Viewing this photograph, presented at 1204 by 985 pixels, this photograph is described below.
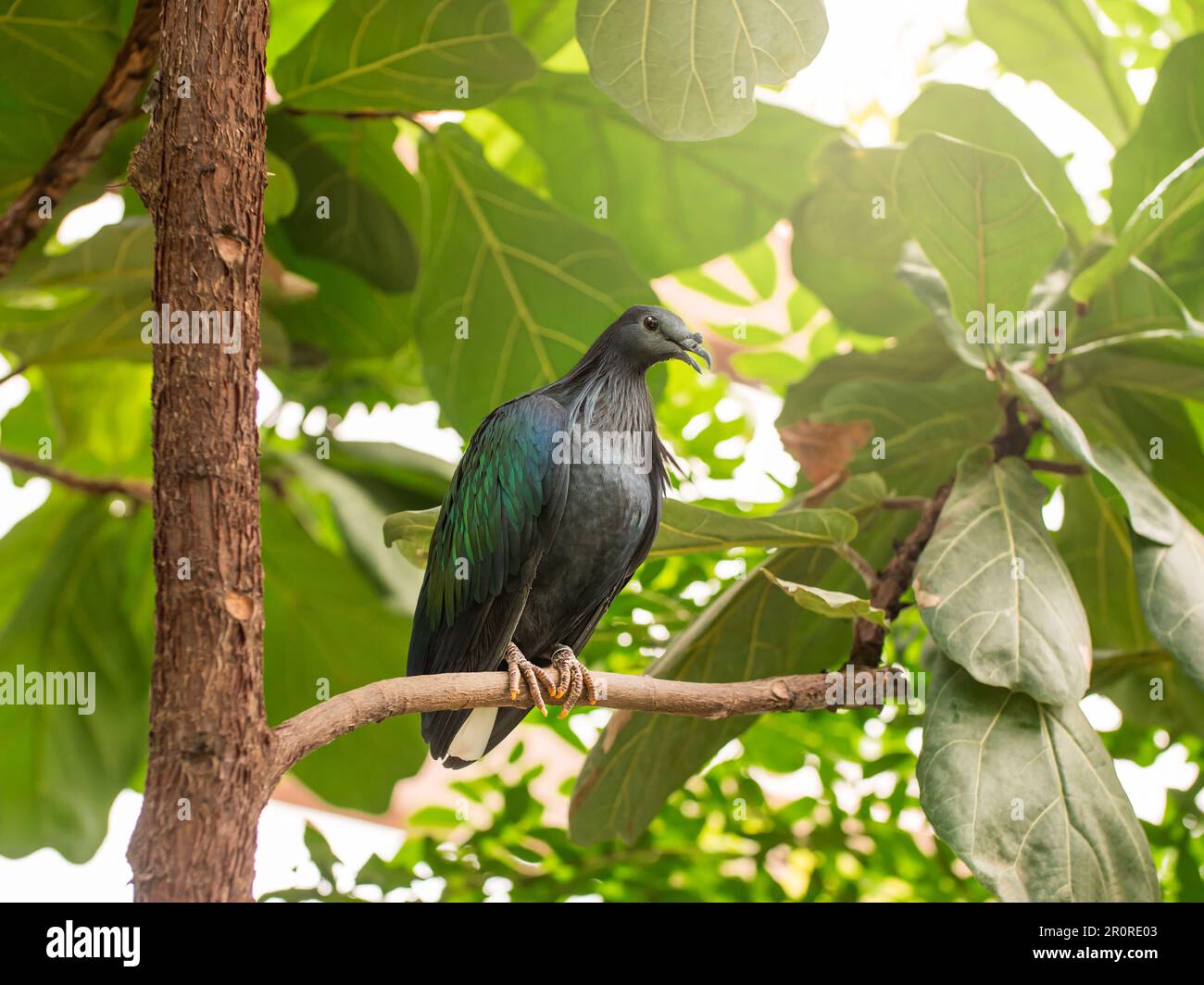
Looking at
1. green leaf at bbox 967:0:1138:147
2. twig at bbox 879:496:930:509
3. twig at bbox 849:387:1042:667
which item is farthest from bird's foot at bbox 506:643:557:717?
green leaf at bbox 967:0:1138:147

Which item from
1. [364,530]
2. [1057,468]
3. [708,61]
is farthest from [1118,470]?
[364,530]

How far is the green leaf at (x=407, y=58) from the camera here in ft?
2.36

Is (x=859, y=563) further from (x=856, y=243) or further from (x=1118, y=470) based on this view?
(x=856, y=243)

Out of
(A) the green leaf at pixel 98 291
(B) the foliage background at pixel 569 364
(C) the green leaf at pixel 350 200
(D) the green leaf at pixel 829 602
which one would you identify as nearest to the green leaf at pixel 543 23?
(B) the foliage background at pixel 569 364

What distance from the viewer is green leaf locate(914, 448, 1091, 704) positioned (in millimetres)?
635

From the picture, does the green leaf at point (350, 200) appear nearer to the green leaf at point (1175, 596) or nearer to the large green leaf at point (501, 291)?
the large green leaf at point (501, 291)

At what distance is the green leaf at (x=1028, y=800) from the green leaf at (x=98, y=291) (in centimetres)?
66

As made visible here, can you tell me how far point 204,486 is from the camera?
475 mm

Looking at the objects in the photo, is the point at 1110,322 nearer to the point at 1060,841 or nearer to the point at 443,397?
the point at 1060,841

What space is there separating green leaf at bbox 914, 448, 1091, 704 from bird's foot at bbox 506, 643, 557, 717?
250 millimetres

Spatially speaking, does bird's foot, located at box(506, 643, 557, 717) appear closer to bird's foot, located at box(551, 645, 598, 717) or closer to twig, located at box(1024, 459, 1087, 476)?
bird's foot, located at box(551, 645, 598, 717)

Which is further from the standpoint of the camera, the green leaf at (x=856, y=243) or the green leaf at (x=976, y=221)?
the green leaf at (x=856, y=243)

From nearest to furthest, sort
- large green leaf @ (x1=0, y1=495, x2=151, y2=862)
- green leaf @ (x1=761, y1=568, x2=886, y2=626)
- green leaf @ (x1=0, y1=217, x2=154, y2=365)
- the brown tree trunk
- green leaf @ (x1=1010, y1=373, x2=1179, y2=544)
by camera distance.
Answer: the brown tree trunk → green leaf @ (x1=761, y1=568, x2=886, y2=626) → green leaf @ (x1=1010, y1=373, x2=1179, y2=544) → green leaf @ (x1=0, y1=217, x2=154, y2=365) → large green leaf @ (x1=0, y1=495, x2=151, y2=862)
